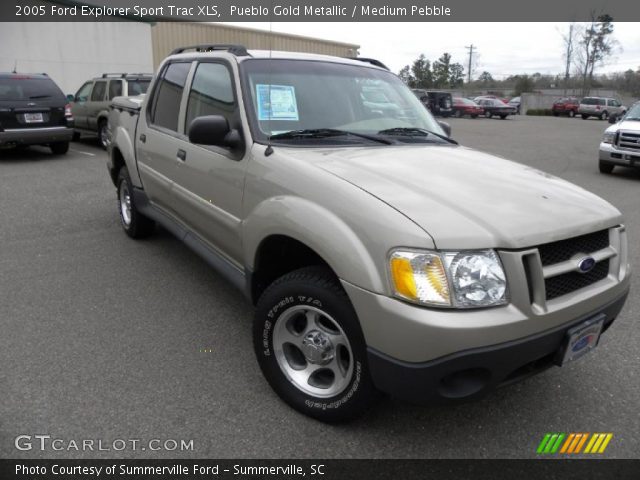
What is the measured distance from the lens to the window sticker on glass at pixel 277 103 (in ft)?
10.3

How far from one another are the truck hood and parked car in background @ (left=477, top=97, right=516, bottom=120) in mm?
36771

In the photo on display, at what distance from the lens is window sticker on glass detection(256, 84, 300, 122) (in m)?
3.13

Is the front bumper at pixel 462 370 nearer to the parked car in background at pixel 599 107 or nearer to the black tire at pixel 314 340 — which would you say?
the black tire at pixel 314 340

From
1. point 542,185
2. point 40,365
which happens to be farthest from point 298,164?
point 40,365

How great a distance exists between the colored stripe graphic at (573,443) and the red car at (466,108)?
38009 mm

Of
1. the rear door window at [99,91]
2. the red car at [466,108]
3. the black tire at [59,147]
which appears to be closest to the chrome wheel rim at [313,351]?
the black tire at [59,147]

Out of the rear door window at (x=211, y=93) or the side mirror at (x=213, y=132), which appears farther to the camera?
the rear door window at (x=211, y=93)

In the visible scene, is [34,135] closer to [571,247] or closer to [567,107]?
[571,247]

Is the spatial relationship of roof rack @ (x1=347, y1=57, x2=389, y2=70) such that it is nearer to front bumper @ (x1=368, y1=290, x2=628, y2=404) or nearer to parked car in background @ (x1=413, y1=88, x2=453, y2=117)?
front bumper @ (x1=368, y1=290, x2=628, y2=404)

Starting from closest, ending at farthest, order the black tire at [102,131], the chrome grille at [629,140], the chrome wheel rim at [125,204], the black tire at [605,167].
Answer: the chrome wheel rim at [125,204] → the chrome grille at [629,140] → the black tire at [605,167] → the black tire at [102,131]

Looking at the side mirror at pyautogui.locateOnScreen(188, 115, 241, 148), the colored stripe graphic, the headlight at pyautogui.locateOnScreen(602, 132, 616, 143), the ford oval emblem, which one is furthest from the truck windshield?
the headlight at pyautogui.locateOnScreen(602, 132, 616, 143)

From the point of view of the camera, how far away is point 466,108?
124 ft

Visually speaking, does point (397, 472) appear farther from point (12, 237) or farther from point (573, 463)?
point (12, 237)

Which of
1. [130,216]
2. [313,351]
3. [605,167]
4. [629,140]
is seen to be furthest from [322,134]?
[605,167]
